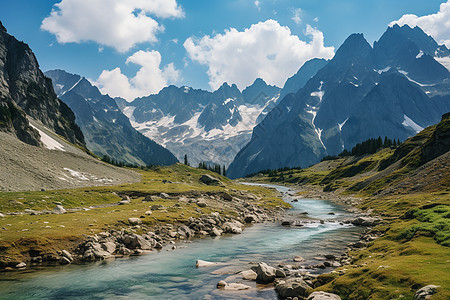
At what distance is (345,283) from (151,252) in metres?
25.4

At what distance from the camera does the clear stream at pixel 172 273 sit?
22.6 metres

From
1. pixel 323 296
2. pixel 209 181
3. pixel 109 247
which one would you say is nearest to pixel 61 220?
pixel 109 247

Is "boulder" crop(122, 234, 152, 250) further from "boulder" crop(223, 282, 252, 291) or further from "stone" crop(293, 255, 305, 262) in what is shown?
"stone" crop(293, 255, 305, 262)

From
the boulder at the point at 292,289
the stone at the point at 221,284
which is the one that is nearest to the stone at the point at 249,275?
the stone at the point at 221,284

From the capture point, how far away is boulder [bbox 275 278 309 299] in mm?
21031

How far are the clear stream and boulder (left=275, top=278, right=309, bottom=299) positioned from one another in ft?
2.31

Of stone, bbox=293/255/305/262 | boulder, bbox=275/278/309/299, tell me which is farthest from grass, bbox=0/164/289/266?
boulder, bbox=275/278/309/299

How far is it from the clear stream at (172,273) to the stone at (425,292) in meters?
9.73

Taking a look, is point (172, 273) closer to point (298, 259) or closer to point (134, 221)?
point (298, 259)

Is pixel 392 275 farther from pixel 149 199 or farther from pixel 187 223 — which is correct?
pixel 149 199

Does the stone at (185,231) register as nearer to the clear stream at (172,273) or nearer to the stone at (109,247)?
the clear stream at (172,273)

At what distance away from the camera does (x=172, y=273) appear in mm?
28438

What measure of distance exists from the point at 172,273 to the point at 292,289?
12.9 metres

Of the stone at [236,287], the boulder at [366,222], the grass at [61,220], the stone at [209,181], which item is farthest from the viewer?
the stone at [209,181]
